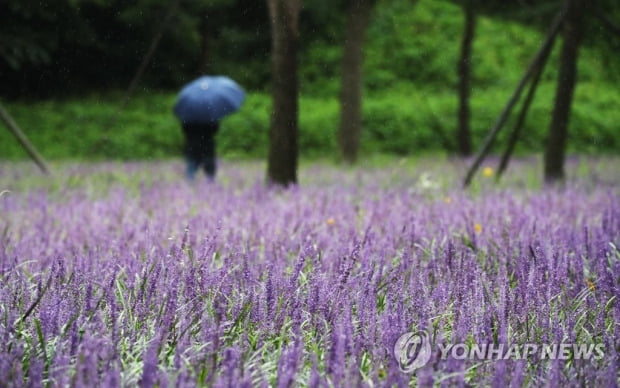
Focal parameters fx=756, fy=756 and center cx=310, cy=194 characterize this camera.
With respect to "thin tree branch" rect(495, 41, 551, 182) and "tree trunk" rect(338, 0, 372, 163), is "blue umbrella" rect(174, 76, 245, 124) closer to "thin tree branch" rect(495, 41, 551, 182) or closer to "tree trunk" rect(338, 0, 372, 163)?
"thin tree branch" rect(495, 41, 551, 182)

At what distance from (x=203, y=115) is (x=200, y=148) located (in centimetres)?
52

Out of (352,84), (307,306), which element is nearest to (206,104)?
(352,84)

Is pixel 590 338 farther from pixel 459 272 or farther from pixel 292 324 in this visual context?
pixel 292 324

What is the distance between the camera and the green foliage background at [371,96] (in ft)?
79.8

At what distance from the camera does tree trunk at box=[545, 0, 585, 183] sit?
961 cm

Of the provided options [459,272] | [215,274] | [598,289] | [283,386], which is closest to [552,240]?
[598,289]

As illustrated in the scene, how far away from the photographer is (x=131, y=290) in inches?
118

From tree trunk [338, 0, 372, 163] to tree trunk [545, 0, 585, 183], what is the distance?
6951mm

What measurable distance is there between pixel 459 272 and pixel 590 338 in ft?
2.26

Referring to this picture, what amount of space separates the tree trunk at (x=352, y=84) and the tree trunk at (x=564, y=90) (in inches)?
274

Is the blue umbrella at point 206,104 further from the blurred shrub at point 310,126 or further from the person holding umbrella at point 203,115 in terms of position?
the blurred shrub at point 310,126

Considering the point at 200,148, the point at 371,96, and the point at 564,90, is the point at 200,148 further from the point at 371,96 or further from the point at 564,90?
the point at 371,96
